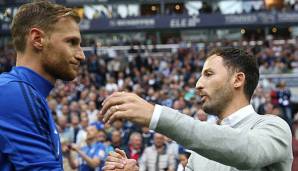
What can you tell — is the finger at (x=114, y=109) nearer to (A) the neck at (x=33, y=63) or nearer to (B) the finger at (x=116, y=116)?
(B) the finger at (x=116, y=116)

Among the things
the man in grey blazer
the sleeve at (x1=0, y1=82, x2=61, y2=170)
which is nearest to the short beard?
the man in grey blazer

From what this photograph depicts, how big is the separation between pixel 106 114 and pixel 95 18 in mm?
23599

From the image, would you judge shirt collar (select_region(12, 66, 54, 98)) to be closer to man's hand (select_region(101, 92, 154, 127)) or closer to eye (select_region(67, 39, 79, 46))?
eye (select_region(67, 39, 79, 46))

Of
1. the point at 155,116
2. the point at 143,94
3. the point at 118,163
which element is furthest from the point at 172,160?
the point at 143,94

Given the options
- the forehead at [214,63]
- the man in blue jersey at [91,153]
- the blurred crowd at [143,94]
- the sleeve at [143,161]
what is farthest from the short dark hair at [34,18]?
the sleeve at [143,161]

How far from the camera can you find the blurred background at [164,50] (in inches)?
605

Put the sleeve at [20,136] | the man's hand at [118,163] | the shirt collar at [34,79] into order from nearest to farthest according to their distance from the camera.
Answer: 1. the sleeve at [20,136]
2. the shirt collar at [34,79]
3. the man's hand at [118,163]

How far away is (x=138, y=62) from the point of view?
22.1 metres

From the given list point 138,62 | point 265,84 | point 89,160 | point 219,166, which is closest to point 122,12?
point 138,62

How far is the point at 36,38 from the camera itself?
8.26 ft

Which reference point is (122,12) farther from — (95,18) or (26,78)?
(26,78)

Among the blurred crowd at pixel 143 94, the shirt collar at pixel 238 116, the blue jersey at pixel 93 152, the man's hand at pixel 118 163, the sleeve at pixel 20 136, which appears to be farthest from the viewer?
the blurred crowd at pixel 143 94

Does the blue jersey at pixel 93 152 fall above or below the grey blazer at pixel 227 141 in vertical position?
below

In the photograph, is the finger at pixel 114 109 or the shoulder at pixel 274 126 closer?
the finger at pixel 114 109
